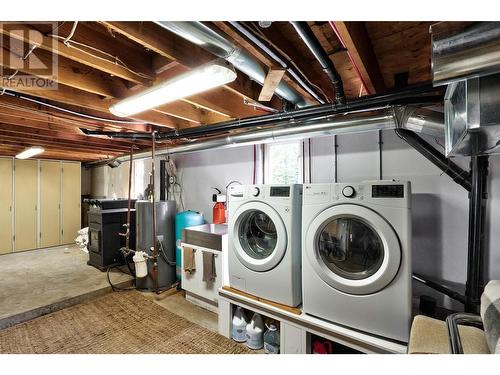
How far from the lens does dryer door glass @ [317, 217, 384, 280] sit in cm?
175

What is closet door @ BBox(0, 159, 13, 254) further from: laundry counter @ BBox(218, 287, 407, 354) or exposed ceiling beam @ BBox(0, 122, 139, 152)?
laundry counter @ BBox(218, 287, 407, 354)

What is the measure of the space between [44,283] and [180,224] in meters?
2.19

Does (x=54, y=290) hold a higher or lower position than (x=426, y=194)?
lower

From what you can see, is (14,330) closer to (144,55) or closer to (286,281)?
(286,281)

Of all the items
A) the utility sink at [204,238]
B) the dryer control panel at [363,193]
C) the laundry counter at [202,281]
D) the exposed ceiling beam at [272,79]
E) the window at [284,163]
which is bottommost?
the laundry counter at [202,281]

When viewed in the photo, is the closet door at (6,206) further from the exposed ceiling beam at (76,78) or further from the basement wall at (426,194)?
the basement wall at (426,194)

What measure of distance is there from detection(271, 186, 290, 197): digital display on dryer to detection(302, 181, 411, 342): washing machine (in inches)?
6.8

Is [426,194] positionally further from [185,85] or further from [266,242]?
[185,85]

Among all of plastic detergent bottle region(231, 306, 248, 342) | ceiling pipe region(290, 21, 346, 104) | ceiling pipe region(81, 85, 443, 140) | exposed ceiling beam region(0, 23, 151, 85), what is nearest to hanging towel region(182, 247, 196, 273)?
plastic detergent bottle region(231, 306, 248, 342)

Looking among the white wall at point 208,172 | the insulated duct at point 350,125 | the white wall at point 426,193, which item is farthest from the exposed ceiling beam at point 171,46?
the white wall at point 208,172

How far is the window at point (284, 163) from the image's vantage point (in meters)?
2.91

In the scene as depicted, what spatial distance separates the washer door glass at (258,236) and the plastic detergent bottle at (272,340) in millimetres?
570

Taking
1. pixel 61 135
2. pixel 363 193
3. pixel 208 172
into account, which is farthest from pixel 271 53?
pixel 61 135

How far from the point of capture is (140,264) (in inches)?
128
